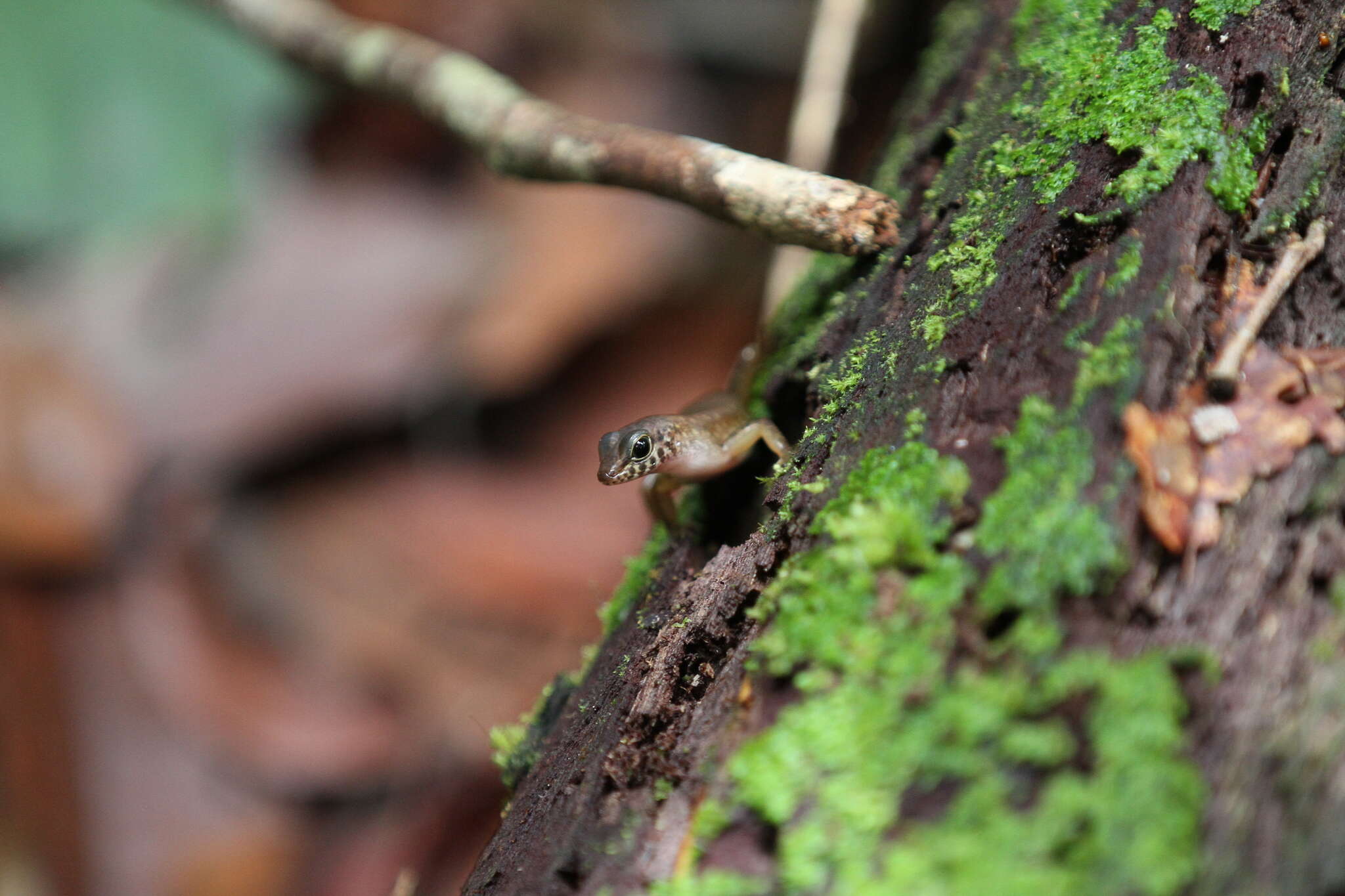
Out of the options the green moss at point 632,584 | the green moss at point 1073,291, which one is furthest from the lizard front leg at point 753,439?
the green moss at point 1073,291

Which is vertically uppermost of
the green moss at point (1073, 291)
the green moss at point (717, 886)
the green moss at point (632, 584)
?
the green moss at point (1073, 291)

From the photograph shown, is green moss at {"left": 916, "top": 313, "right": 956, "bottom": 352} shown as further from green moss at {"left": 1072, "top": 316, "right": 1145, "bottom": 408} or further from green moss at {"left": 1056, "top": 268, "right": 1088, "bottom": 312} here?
green moss at {"left": 1072, "top": 316, "right": 1145, "bottom": 408}

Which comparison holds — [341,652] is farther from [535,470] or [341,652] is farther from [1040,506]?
[1040,506]

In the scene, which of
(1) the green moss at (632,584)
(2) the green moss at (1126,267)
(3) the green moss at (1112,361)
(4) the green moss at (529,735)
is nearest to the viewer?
(3) the green moss at (1112,361)

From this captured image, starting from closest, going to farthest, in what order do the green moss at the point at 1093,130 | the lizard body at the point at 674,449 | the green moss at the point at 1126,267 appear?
1. the green moss at the point at 1126,267
2. the green moss at the point at 1093,130
3. the lizard body at the point at 674,449

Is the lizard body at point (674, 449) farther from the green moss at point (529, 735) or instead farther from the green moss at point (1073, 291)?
the green moss at point (1073, 291)

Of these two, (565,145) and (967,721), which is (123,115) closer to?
(565,145)

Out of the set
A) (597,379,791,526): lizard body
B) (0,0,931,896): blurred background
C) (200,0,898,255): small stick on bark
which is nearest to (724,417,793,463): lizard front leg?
(597,379,791,526): lizard body
